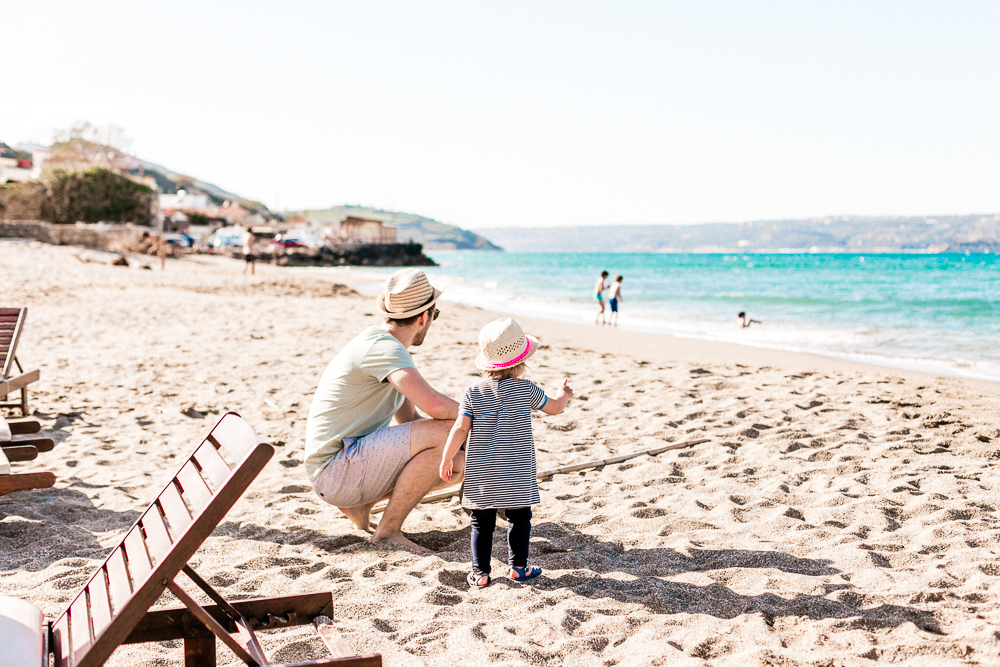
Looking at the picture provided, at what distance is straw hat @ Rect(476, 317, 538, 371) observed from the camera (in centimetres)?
286

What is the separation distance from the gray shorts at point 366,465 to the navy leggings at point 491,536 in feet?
1.54

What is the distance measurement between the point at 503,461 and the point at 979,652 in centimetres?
166

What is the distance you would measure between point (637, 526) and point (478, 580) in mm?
961

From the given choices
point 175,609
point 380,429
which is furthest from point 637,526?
point 175,609

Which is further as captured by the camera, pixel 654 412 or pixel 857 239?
pixel 857 239

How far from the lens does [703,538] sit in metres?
3.36

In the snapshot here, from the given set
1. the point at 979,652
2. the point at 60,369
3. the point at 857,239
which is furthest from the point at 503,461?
the point at 857,239

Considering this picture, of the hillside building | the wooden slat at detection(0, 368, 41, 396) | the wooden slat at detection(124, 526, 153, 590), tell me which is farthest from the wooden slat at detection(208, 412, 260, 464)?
the hillside building

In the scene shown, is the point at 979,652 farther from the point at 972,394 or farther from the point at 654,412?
the point at 972,394

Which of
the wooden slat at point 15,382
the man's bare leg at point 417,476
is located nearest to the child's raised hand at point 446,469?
the man's bare leg at point 417,476

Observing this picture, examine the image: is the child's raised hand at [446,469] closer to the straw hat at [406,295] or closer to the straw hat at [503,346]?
the straw hat at [503,346]

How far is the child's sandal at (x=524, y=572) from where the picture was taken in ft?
9.75

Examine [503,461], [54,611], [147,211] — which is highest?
[147,211]

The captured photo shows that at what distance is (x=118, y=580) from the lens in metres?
1.93
